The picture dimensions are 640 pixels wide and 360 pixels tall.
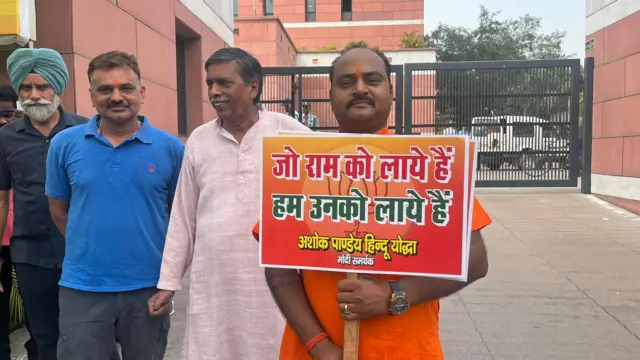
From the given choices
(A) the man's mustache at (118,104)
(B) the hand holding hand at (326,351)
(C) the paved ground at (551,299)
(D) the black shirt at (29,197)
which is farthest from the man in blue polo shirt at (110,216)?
(C) the paved ground at (551,299)

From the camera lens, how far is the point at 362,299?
5.20ft

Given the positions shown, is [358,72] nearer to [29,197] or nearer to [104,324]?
[104,324]

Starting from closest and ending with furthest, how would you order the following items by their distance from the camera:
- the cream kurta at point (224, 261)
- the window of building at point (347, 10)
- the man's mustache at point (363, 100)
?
the man's mustache at point (363, 100) → the cream kurta at point (224, 261) → the window of building at point (347, 10)

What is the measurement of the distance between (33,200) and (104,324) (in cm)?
94

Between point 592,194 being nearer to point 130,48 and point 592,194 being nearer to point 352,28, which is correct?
point 130,48

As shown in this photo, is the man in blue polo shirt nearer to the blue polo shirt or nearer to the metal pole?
the blue polo shirt

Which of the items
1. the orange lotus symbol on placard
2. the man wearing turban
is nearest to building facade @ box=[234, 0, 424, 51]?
the man wearing turban

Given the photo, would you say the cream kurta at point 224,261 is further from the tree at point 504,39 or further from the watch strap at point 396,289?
the tree at point 504,39

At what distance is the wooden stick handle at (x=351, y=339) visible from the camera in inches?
63.0

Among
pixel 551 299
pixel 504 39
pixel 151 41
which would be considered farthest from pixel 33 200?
pixel 504 39

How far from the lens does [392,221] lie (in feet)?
5.30

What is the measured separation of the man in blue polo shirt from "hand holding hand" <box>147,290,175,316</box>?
6 cm

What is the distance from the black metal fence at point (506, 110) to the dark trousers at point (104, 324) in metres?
9.29

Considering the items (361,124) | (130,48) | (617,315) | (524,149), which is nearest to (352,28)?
(524,149)
